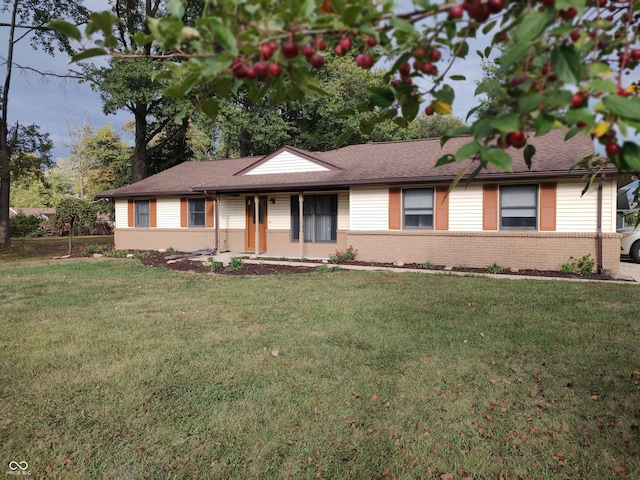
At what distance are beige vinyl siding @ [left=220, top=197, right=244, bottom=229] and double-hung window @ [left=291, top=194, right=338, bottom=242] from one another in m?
2.45

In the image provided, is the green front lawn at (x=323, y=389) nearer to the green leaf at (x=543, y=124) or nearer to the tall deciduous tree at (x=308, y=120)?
the green leaf at (x=543, y=124)

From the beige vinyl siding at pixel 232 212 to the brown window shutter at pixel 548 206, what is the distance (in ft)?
35.7

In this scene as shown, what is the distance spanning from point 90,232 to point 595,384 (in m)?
38.5

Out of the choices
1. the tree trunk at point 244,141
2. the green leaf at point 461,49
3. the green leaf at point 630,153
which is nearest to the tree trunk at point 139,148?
the tree trunk at point 244,141

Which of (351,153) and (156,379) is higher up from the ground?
(351,153)

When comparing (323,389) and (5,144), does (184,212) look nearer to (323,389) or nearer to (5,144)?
(5,144)

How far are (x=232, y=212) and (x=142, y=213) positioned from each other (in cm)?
484

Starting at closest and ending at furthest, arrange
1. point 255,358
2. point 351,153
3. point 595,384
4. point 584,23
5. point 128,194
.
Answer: point 584,23, point 595,384, point 255,358, point 351,153, point 128,194

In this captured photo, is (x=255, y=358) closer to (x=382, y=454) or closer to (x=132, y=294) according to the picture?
(x=382, y=454)

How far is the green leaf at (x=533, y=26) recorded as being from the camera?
3.29 feet

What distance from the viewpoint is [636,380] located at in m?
3.87

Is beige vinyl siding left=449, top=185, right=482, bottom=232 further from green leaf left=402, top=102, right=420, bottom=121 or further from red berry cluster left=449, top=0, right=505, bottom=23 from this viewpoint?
red berry cluster left=449, top=0, right=505, bottom=23

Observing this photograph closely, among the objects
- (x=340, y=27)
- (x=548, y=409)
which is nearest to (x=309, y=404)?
(x=548, y=409)

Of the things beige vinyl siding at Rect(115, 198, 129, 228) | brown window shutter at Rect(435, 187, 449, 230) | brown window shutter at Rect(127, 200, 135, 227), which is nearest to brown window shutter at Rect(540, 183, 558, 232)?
brown window shutter at Rect(435, 187, 449, 230)
